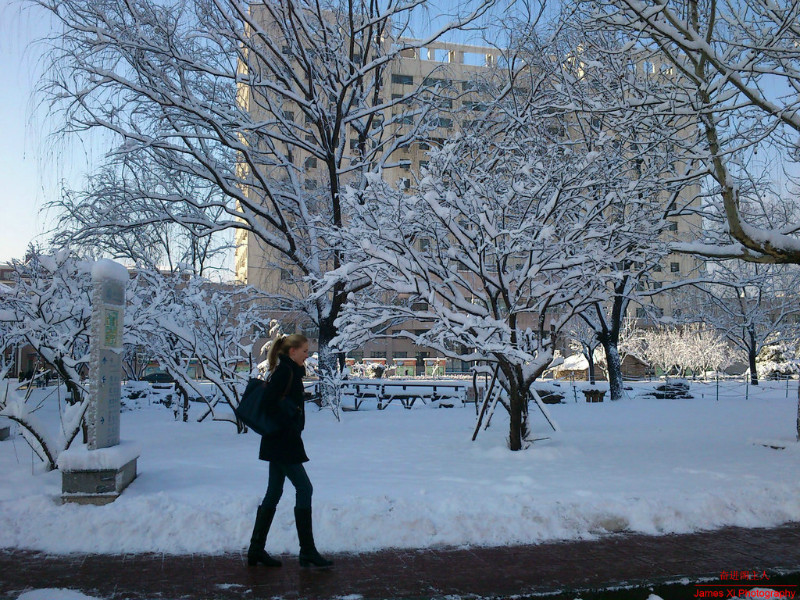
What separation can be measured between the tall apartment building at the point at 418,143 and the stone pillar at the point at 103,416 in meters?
5.27

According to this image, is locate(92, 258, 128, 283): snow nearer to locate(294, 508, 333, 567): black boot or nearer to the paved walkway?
the paved walkway

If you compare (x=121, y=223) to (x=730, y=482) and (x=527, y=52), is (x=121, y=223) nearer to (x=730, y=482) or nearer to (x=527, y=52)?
(x=527, y=52)

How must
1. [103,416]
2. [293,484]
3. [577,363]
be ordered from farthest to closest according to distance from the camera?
[577,363] < [103,416] < [293,484]

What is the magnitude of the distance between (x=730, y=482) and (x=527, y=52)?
11318mm

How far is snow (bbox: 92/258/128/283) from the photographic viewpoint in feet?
22.8

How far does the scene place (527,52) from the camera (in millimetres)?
15719

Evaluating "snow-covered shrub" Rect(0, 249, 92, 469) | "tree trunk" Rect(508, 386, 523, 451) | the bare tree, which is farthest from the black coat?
the bare tree

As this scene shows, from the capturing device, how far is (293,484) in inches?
204

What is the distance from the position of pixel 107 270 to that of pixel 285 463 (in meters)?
3.30

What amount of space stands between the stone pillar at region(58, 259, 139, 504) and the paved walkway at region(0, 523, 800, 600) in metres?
1.06

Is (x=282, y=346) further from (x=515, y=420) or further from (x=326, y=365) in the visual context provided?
(x=326, y=365)

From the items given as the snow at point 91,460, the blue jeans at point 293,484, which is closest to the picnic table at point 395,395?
the snow at point 91,460

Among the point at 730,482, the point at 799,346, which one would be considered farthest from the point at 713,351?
the point at 730,482

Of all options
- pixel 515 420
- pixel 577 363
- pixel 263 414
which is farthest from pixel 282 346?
pixel 577 363
